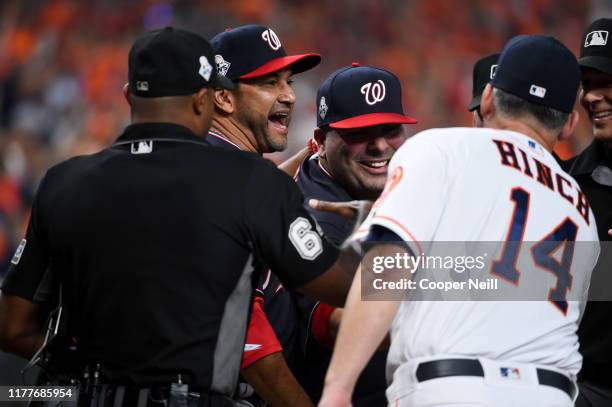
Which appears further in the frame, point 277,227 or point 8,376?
point 8,376

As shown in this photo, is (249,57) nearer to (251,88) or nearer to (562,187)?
(251,88)

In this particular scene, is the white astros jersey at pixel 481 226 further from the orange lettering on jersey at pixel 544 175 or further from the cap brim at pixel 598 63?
the cap brim at pixel 598 63

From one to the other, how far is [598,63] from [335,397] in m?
1.84

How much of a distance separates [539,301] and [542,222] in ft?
0.60

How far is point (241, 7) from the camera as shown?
931 centimetres

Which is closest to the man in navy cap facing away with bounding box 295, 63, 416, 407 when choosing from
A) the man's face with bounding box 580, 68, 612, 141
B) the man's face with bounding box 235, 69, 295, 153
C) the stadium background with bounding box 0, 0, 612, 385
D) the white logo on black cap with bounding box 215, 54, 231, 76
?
the man's face with bounding box 235, 69, 295, 153

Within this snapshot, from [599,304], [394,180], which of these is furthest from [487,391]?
[599,304]

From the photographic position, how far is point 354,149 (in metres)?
3.31

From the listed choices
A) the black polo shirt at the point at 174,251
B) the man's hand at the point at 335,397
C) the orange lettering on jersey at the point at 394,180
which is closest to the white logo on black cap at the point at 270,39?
the black polo shirt at the point at 174,251

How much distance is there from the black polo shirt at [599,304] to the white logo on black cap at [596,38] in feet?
1.45

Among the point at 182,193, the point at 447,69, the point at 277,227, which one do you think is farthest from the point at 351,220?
the point at 447,69

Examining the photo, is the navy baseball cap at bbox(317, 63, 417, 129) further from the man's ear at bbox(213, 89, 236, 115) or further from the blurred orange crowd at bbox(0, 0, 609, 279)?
the blurred orange crowd at bbox(0, 0, 609, 279)

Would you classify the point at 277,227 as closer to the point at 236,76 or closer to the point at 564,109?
the point at 564,109

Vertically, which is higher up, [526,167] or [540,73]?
[540,73]
